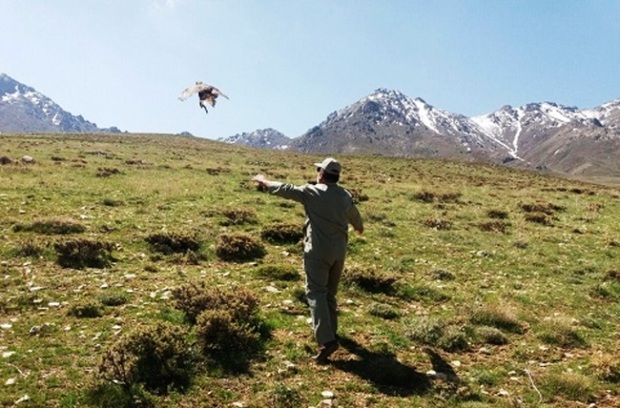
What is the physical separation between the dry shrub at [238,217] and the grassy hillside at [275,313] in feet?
0.34

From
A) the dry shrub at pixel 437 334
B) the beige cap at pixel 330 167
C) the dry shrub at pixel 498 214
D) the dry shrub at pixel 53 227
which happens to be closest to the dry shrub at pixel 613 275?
the dry shrub at pixel 437 334

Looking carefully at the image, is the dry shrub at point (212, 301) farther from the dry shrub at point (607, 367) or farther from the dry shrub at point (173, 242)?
the dry shrub at point (607, 367)

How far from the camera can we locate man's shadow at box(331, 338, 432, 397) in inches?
375

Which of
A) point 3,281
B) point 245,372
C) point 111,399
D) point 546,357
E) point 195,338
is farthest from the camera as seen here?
point 3,281

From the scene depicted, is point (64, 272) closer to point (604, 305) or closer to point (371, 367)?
point (371, 367)

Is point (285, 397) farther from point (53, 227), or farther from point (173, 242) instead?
point (53, 227)

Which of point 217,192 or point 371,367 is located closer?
point 371,367

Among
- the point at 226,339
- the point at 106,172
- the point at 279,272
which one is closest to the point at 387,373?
the point at 226,339

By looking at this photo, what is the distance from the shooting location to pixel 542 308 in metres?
14.6

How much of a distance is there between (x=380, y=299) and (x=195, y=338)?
5683 millimetres

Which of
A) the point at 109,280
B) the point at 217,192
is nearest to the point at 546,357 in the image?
the point at 109,280

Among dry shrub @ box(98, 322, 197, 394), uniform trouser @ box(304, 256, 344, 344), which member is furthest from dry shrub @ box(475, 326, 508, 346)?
dry shrub @ box(98, 322, 197, 394)

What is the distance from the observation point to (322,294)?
407 inches

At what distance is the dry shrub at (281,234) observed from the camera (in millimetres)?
20172
